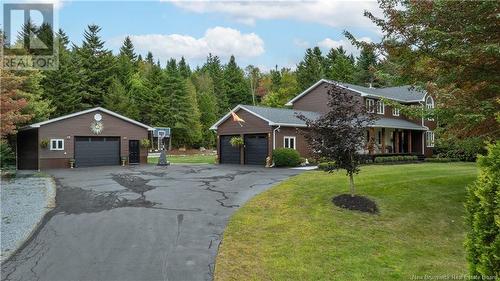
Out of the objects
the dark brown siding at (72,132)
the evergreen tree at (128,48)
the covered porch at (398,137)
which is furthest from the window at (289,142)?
the evergreen tree at (128,48)

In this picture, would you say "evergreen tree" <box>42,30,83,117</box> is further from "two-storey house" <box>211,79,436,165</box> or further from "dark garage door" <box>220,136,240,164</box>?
"dark garage door" <box>220,136,240,164</box>

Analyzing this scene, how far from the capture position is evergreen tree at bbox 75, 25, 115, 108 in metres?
47.0

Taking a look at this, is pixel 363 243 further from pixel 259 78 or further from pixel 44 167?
pixel 259 78

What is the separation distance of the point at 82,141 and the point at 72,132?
1.04 meters

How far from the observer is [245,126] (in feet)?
93.2

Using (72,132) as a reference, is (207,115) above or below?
above

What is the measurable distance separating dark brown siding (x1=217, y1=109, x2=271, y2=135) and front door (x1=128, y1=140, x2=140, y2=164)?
22.6 feet

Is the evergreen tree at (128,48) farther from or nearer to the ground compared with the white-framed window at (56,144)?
farther from the ground

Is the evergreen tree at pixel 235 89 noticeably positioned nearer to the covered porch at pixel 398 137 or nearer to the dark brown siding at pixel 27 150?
the covered porch at pixel 398 137

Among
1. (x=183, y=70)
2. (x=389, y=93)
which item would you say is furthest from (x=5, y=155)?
(x=183, y=70)

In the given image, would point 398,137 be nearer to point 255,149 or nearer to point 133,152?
point 255,149

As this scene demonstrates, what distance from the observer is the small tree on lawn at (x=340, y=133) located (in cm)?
1040

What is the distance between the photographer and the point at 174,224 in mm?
9250

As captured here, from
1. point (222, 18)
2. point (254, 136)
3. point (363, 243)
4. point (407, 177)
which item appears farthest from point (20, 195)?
point (254, 136)
